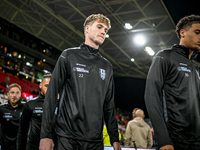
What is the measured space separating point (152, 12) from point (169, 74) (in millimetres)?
10674

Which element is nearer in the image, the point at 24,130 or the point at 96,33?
the point at 96,33

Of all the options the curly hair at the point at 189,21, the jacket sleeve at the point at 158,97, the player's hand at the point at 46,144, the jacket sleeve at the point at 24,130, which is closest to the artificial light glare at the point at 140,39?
the jacket sleeve at the point at 24,130

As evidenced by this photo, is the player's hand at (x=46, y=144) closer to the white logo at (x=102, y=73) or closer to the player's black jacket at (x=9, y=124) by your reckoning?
the white logo at (x=102, y=73)

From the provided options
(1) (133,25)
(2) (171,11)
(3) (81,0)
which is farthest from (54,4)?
(2) (171,11)

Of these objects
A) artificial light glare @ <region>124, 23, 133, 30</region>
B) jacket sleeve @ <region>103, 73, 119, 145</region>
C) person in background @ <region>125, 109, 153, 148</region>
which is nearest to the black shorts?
jacket sleeve @ <region>103, 73, 119, 145</region>

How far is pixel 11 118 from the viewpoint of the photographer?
4.23m

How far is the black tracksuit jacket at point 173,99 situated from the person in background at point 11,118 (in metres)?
3.25

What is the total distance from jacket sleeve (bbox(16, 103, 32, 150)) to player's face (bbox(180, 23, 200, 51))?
2653mm

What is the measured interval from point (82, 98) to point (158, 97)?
27.4 inches

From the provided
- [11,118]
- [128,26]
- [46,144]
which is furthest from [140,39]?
[46,144]

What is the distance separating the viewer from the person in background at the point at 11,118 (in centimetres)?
392

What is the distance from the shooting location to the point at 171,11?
439 inches

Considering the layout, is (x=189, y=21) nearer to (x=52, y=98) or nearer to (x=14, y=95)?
(x=52, y=98)

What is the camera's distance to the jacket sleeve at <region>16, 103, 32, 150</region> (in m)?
3.16
